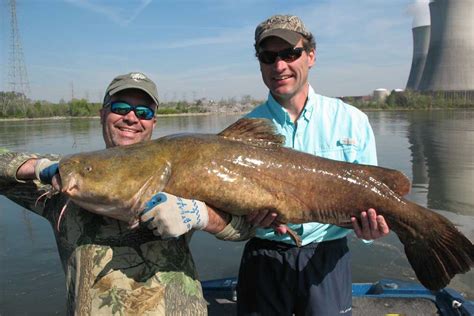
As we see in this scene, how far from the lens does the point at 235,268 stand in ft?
22.4

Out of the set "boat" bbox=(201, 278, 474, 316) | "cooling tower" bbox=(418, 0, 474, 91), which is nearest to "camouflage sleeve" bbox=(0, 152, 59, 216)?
"boat" bbox=(201, 278, 474, 316)

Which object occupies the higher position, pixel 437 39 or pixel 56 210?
pixel 437 39

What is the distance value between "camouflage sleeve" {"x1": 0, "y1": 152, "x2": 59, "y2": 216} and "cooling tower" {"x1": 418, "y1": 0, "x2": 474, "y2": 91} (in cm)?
6757

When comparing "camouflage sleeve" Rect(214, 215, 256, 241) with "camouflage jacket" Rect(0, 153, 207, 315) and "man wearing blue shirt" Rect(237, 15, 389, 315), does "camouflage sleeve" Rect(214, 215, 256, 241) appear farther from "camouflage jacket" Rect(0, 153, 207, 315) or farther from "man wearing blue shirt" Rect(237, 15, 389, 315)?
"man wearing blue shirt" Rect(237, 15, 389, 315)

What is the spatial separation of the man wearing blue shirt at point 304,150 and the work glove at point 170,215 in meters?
0.87

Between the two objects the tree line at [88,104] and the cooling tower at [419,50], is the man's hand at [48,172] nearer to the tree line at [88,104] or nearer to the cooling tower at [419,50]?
the tree line at [88,104]

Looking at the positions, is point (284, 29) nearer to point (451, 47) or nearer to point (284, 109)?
point (284, 109)

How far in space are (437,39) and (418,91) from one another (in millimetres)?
17565

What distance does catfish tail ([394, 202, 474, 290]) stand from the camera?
2537 millimetres

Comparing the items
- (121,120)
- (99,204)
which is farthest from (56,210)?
(121,120)

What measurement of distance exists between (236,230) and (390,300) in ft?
8.15

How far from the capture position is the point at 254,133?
272 centimetres

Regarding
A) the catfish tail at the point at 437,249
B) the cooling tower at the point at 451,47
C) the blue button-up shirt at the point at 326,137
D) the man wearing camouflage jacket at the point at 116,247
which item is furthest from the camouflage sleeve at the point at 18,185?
the cooling tower at the point at 451,47

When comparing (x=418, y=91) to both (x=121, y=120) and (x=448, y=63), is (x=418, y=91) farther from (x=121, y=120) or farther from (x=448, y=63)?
(x=121, y=120)
